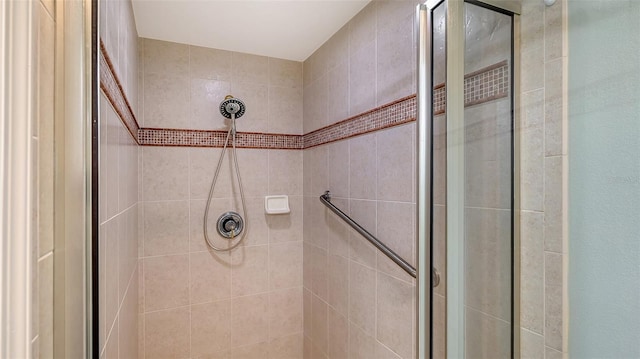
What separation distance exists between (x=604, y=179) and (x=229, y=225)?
6.12 ft

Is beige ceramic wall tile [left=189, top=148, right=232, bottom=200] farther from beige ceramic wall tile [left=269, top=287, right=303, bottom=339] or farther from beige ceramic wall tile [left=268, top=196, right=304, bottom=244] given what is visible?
beige ceramic wall tile [left=269, top=287, right=303, bottom=339]

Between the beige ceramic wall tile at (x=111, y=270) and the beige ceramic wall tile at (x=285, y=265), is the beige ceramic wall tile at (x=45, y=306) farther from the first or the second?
the beige ceramic wall tile at (x=285, y=265)

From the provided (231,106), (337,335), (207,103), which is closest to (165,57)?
(207,103)

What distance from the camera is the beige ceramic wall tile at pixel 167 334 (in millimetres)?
1906

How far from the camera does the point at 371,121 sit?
59.5 inches

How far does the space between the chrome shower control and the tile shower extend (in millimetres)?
59

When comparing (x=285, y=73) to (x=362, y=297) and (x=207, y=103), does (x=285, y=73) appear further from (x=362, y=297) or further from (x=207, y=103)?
(x=362, y=297)

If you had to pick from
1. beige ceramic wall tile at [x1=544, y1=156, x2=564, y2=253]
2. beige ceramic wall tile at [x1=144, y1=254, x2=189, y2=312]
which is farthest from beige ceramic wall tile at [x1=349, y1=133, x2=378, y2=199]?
beige ceramic wall tile at [x1=144, y1=254, x2=189, y2=312]

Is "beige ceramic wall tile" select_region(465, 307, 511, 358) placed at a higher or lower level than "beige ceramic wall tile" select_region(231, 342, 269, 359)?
higher

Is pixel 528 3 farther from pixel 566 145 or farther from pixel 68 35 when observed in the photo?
pixel 68 35

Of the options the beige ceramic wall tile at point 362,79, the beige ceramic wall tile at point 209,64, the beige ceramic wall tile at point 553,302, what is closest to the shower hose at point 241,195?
the beige ceramic wall tile at point 209,64

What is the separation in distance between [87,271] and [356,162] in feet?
4.15

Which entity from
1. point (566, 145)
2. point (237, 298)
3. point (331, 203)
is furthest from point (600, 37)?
point (237, 298)

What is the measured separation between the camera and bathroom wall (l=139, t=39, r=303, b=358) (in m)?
1.92
